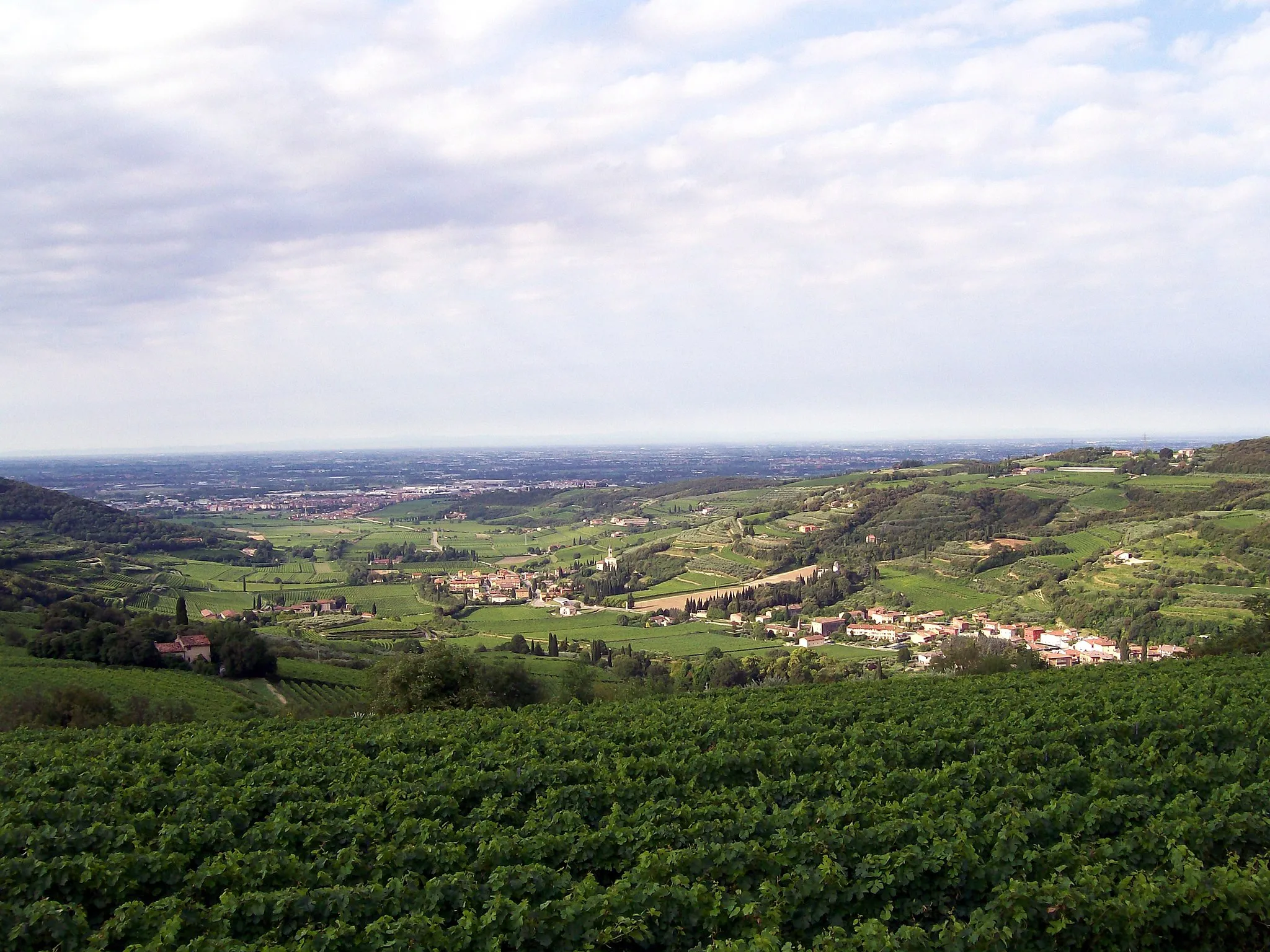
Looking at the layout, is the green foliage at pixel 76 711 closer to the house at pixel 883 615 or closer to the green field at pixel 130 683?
the green field at pixel 130 683

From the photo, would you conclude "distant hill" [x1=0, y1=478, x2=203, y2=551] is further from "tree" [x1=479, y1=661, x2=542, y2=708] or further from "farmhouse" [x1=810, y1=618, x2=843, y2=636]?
"tree" [x1=479, y1=661, x2=542, y2=708]

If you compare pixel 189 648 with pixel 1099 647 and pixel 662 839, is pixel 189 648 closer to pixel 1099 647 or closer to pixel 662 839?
pixel 662 839

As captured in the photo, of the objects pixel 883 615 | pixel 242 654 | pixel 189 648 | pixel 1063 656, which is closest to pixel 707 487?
pixel 883 615

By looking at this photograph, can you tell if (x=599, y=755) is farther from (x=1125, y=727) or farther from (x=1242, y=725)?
(x=1242, y=725)

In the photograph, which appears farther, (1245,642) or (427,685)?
(1245,642)

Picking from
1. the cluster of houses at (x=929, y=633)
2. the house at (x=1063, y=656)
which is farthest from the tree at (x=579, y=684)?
the house at (x=1063, y=656)

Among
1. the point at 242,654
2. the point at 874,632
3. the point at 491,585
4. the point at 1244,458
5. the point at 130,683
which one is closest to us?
the point at 130,683
